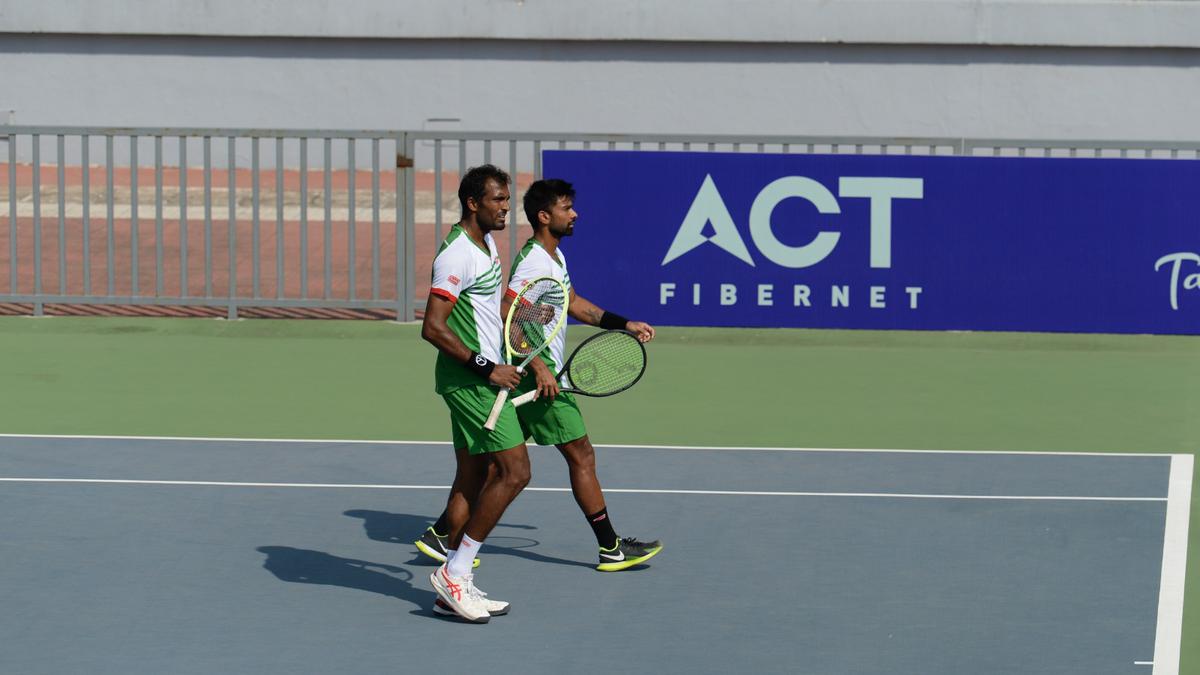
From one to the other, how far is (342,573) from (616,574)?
1.30 metres

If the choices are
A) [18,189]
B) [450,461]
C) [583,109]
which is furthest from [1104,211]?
[18,189]

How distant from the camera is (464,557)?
8484mm

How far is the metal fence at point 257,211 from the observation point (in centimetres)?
1783

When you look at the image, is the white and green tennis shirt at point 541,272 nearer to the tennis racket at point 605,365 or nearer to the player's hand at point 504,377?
the tennis racket at point 605,365

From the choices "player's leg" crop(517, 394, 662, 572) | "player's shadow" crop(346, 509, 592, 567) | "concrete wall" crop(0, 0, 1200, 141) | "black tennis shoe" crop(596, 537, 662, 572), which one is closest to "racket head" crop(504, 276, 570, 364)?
"player's leg" crop(517, 394, 662, 572)

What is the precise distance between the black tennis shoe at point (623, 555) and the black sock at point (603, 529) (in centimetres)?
3

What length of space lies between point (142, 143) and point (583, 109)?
663 centimetres

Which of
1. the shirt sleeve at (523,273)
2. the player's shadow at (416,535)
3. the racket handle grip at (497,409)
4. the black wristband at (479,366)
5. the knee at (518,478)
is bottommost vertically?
the player's shadow at (416,535)

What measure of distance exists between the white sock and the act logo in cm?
907

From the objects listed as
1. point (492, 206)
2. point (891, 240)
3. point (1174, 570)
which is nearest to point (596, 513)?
point (492, 206)

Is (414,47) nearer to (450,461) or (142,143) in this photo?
(142,143)

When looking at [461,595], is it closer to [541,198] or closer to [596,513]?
[596,513]

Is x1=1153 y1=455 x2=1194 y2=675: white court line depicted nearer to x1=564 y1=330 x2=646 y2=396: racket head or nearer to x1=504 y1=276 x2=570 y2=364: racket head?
x1=564 y1=330 x2=646 y2=396: racket head

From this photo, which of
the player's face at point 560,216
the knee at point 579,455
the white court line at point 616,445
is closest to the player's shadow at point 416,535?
the knee at point 579,455
